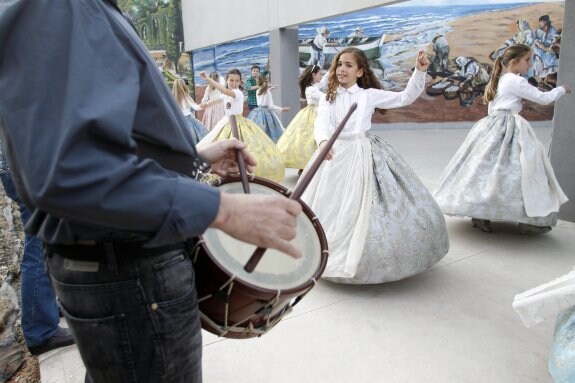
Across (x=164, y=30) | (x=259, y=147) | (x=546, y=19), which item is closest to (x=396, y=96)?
(x=259, y=147)

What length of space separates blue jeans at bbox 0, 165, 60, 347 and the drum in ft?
4.80

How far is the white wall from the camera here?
24.4ft

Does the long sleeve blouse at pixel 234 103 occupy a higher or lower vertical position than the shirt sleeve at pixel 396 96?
Result: lower

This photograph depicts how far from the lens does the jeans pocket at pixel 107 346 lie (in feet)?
3.08

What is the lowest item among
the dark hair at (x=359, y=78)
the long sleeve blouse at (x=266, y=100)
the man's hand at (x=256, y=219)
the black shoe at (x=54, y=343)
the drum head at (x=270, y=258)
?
the black shoe at (x=54, y=343)

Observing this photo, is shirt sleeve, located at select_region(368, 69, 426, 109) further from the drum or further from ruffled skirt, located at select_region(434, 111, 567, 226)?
the drum

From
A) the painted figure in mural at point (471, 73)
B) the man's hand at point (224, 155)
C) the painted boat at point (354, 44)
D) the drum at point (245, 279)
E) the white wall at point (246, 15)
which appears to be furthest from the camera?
the painted boat at point (354, 44)

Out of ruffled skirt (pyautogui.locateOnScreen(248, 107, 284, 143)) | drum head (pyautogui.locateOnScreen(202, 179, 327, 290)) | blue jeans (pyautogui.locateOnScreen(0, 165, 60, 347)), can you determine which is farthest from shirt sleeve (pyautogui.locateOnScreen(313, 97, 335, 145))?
ruffled skirt (pyautogui.locateOnScreen(248, 107, 284, 143))

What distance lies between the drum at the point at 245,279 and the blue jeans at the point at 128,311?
11cm

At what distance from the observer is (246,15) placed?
11031 millimetres

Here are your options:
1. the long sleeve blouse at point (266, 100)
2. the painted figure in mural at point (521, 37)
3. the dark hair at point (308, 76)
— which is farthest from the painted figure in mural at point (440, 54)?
the dark hair at point (308, 76)

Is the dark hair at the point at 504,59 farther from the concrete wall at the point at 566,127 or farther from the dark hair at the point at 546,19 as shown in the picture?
the dark hair at the point at 546,19

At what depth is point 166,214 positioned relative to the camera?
2.52 feet

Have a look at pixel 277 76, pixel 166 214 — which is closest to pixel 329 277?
pixel 166 214
